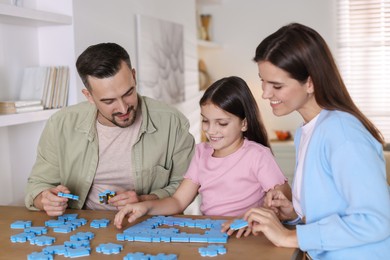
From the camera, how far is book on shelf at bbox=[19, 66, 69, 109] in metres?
2.78

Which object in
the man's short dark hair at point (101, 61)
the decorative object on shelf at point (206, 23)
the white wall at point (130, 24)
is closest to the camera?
the man's short dark hair at point (101, 61)

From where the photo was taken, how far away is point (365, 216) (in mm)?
1386

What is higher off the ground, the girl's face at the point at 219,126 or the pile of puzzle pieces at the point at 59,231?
the girl's face at the point at 219,126

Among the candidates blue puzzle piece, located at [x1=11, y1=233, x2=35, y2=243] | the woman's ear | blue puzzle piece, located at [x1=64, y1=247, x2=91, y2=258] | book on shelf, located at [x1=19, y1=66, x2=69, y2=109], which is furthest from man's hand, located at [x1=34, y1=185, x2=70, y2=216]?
the woman's ear

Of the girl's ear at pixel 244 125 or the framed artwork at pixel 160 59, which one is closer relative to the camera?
the girl's ear at pixel 244 125

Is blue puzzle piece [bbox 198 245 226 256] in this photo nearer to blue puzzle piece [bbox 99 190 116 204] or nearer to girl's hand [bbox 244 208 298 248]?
girl's hand [bbox 244 208 298 248]

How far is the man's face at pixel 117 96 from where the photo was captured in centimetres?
221

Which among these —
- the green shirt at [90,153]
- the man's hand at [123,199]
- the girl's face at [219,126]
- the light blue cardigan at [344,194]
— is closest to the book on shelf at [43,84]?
the green shirt at [90,153]

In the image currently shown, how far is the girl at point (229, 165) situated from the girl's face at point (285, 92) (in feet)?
1.46

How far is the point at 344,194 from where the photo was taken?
1.44 m

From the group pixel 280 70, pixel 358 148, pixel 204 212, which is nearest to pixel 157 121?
pixel 204 212

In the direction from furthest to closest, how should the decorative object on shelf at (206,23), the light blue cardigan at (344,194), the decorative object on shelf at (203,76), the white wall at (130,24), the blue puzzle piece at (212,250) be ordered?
the decorative object on shelf at (206,23) → the decorative object on shelf at (203,76) → the white wall at (130,24) → the blue puzzle piece at (212,250) → the light blue cardigan at (344,194)

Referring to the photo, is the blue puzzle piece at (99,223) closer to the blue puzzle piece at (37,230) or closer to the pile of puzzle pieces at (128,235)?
the pile of puzzle pieces at (128,235)

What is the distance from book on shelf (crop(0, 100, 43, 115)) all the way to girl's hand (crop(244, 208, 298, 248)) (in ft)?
4.74
